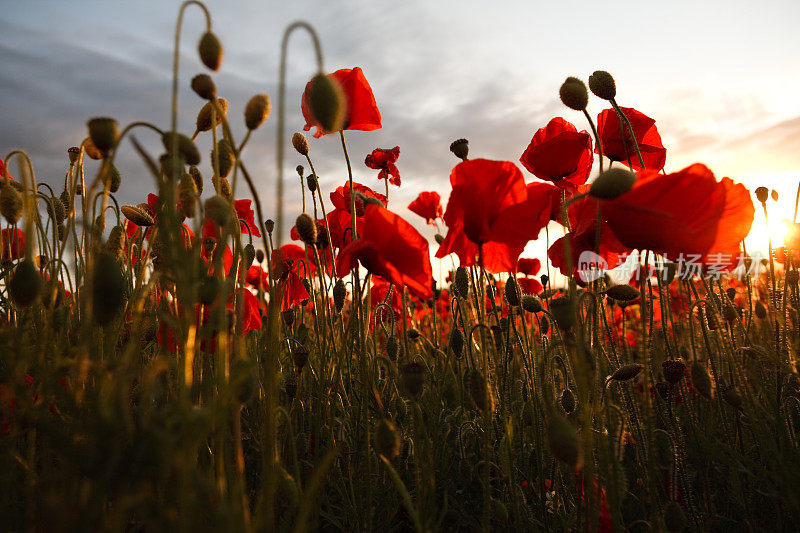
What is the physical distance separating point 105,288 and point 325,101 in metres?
0.47

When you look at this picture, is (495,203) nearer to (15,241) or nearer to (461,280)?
(461,280)

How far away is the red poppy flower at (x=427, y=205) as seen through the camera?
315cm

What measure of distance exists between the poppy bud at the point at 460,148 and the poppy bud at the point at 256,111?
983 millimetres

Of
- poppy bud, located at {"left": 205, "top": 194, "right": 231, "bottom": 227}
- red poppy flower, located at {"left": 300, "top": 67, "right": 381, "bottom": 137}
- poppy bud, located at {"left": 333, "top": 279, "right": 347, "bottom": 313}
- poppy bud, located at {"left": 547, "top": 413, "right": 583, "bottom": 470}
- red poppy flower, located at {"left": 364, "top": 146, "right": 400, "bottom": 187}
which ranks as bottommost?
poppy bud, located at {"left": 547, "top": 413, "right": 583, "bottom": 470}

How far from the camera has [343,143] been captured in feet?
4.91

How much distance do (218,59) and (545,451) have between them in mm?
1358

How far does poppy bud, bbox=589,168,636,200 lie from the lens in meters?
0.85

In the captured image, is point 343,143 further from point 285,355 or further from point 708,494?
point 708,494

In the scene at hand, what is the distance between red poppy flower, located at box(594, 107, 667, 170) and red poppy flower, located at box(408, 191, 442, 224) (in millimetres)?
1562

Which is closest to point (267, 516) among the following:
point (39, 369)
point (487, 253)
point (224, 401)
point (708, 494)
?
point (224, 401)

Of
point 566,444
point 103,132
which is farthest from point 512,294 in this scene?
point 103,132

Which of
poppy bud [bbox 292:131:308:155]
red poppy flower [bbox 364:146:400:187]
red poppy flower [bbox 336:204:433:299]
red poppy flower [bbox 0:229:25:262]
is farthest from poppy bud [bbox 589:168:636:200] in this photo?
red poppy flower [bbox 364:146:400:187]

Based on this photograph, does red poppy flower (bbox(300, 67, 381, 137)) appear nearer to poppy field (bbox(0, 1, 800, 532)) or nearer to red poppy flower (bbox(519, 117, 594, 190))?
poppy field (bbox(0, 1, 800, 532))

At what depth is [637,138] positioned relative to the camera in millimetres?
1620
